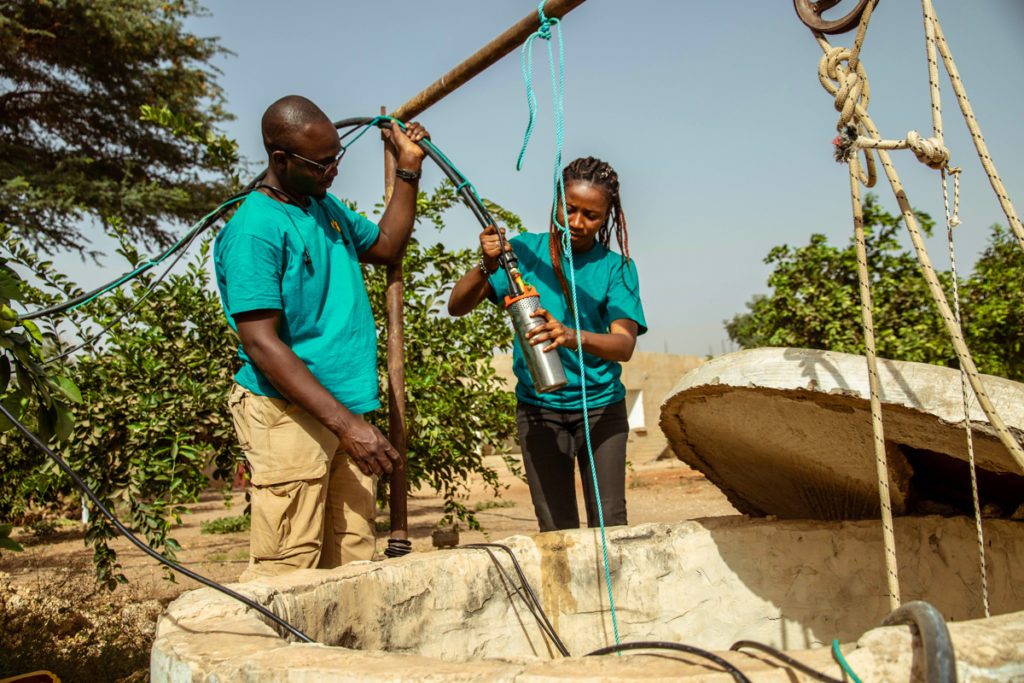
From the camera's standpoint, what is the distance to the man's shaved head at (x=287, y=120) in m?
2.28

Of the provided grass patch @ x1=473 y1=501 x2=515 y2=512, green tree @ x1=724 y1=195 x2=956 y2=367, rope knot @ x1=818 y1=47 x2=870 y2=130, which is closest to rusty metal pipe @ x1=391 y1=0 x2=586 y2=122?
rope knot @ x1=818 y1=47 x2=870 y2=130

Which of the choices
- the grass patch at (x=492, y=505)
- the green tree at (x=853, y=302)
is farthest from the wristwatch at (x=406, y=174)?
the grass patch at (x=492, y=505)

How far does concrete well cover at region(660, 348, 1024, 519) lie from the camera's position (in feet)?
6.07

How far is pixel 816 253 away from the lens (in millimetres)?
7176

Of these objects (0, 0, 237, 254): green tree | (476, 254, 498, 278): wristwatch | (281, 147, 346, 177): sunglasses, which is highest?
(0, 0, 237, 254): green tree

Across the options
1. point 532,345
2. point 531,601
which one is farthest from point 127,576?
point 532,345

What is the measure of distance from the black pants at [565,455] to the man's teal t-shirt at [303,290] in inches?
23.3

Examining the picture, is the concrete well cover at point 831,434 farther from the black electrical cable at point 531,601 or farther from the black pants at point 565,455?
the black electrical cable at point 531,601

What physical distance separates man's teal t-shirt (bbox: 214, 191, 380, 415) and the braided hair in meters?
0.69

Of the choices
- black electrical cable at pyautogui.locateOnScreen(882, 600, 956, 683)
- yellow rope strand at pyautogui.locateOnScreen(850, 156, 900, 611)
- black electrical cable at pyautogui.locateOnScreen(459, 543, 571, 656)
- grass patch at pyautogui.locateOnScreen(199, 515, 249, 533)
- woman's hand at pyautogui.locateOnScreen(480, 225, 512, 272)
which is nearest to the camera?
black electrical cable at pyautogui.locateOnScreen(882, 600, 956, 683)

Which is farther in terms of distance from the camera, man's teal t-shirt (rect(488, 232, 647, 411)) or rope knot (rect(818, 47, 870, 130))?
man's teal t-shirt (rect(488, 232, 647, 411))

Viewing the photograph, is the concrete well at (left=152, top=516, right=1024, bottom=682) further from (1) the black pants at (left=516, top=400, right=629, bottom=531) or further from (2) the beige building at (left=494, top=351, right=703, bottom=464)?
(2) the beige building at (left=494, top=351, right=703, bottom=464)

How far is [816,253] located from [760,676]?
21.6ft

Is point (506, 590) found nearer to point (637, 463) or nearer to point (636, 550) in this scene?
point (636, 550)
